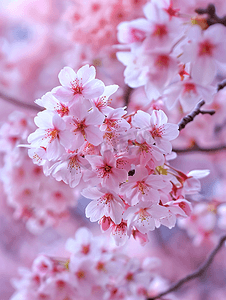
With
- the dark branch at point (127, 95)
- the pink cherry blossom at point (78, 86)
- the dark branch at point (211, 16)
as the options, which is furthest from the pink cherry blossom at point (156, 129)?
the dark branch at point (127, 95)

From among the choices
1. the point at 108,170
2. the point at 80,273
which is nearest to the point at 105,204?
the point at 108,170

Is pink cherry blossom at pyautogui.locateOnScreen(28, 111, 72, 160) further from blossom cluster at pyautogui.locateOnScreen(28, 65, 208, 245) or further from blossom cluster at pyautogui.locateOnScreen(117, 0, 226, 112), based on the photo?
blossom cluster at pyautogui.locateOnScreen(117, 0, 226, 112)

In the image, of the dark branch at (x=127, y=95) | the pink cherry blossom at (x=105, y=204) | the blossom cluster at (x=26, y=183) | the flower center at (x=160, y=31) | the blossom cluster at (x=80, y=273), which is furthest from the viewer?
the dark branch at (x=127, y=95)

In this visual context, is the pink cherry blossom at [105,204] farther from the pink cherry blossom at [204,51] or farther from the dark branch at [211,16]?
the dark branch at [211,16]

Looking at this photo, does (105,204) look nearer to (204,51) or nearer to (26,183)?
(204,51)

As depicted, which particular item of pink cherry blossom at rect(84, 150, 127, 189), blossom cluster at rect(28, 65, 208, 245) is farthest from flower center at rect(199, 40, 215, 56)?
pink cherry blossom at rect(84, 150, 127, 189)

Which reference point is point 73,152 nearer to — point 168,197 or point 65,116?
point 65,116
